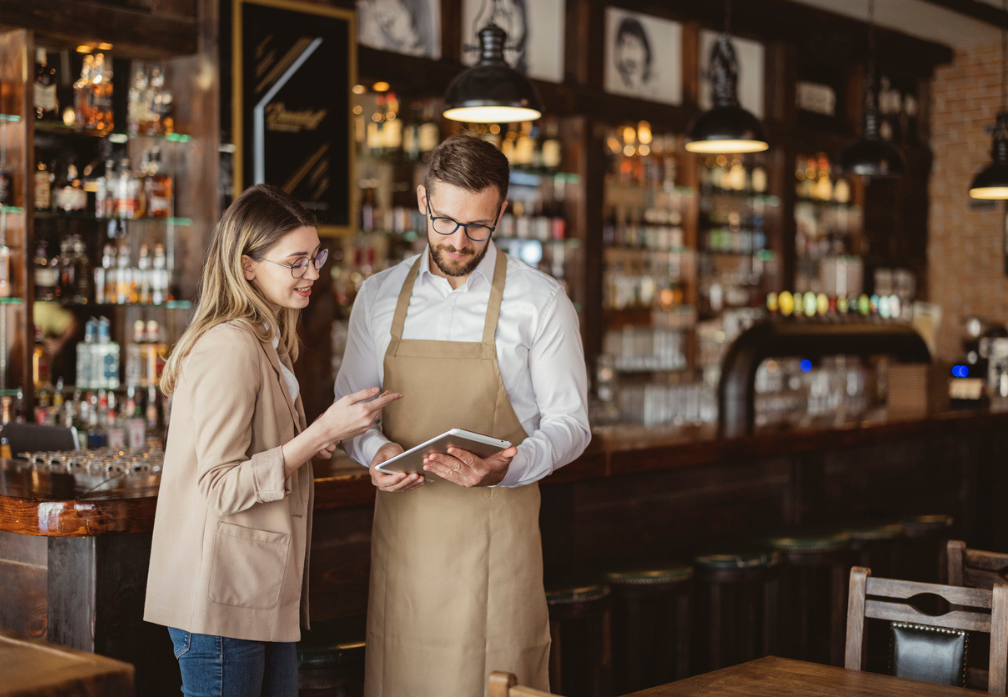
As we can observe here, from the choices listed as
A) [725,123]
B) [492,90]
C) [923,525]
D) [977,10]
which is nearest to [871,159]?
[725,123]

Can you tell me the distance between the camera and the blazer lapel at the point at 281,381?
203 cm

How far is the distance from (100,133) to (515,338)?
111 inches

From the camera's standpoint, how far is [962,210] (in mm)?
8312

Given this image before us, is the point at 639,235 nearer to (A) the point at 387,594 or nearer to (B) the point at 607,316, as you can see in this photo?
(B) the point at 607,316

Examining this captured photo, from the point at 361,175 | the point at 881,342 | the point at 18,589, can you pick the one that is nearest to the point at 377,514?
the point at 18,589

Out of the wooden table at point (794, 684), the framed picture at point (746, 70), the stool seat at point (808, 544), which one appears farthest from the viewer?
the framed picture at point (746, 70)

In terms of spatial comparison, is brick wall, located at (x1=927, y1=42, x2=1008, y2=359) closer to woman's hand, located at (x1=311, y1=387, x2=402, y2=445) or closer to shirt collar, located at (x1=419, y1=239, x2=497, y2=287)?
shirt collar, located at (x1=419, y1=239, x2=497, y2=287)

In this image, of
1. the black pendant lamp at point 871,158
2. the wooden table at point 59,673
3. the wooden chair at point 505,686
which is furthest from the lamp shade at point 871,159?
the wooden table at point 59,673

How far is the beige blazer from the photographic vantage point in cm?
190

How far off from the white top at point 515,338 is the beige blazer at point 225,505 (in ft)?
1.27

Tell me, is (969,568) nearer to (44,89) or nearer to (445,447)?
(445,447)

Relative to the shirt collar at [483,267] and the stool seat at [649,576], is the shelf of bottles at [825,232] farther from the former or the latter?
the shirt collar at [483,267]

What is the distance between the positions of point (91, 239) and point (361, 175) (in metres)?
1.36

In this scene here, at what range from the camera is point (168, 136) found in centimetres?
454
